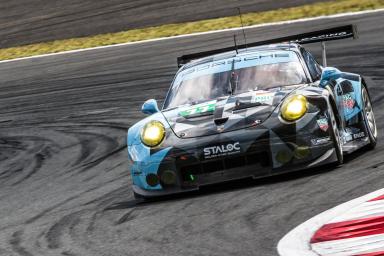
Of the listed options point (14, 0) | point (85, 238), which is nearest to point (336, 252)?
point (85, 238)

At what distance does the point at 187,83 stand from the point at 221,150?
146 centimetres

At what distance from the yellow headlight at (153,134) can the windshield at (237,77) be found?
2.05 ft

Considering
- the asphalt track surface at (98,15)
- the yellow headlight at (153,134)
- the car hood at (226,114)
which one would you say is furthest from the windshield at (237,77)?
the asphalt track surface at (98,15)

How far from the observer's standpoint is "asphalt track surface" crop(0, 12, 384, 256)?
→ 636 centimetres

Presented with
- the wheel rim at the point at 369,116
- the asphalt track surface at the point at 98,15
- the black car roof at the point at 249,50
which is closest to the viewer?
the wheel rim at the point at 369,116

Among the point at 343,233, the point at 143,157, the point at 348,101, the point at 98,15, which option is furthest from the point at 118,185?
the point at 98,15

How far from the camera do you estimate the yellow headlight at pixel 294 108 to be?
779 cm

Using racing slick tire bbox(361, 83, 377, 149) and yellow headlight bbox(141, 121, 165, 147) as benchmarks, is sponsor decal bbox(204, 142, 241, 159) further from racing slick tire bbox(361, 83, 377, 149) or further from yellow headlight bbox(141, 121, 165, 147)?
racing slick tire bbox(361, 83, 377, 149)

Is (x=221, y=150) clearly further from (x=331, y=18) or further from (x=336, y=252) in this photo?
(x=331, y=18)

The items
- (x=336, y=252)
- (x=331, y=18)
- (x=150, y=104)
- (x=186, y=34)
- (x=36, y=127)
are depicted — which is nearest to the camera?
(x=336, y=252)

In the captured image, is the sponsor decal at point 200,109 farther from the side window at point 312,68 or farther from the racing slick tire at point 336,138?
the side window at point 312,68

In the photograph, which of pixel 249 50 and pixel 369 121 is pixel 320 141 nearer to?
pixel 369 121

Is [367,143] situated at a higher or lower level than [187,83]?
lower

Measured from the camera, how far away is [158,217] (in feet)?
23.6
